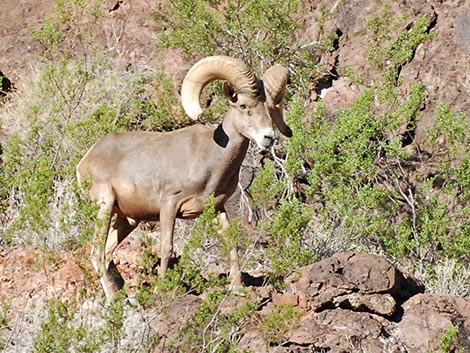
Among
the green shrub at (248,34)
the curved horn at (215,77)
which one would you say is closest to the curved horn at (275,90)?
the curved horn at (215,77)

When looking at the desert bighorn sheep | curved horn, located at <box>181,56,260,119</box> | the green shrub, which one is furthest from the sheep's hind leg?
the green shrub

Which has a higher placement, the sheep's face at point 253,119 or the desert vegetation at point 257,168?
the sheep's face at point 253,119

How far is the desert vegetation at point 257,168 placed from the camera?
8633 mm

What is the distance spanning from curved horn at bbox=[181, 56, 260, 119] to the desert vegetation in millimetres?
829

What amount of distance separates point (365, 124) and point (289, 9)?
3.42 metres

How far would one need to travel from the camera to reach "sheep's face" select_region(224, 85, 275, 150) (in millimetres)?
10273

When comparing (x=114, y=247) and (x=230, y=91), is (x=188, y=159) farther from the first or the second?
(x=114, y=247)

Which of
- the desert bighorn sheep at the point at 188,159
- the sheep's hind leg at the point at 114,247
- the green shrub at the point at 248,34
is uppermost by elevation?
the desert bighorn sheep at the point at 188,159

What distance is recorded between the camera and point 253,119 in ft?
34.3

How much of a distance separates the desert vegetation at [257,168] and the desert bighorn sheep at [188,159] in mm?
296

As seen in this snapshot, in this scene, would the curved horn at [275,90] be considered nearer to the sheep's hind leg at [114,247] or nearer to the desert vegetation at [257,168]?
the desert vegetation at [257,168]

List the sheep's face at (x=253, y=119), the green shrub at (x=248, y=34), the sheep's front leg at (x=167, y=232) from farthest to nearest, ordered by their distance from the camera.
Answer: the green shrub at (x=248, y=34), the sheep's front leg at (x=167, y=232), the sheep's face at (x=253, y=119)

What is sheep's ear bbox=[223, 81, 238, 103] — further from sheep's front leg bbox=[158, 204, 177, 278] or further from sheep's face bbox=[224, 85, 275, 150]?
sheep's front leg bbox=[158, 204, 177, 278]

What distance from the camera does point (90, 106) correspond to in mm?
16234
